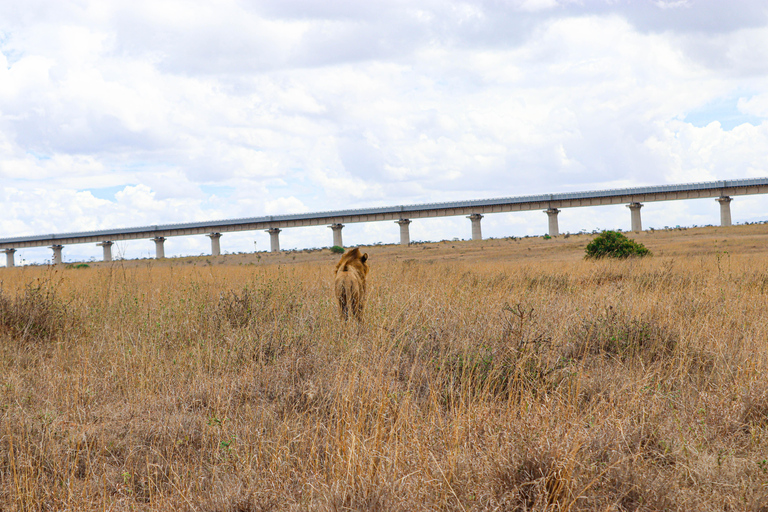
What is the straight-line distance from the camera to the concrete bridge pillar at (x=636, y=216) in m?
68.4

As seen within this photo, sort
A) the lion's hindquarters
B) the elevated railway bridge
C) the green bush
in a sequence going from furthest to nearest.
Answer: the elevated railway bridge, the green bush, the lion's hindquarters

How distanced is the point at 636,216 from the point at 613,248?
49.5 m

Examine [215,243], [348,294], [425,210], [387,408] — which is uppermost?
[425,210]

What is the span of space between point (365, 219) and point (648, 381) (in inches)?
3033

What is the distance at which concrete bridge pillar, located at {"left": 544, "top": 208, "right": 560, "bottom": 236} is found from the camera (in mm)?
71069

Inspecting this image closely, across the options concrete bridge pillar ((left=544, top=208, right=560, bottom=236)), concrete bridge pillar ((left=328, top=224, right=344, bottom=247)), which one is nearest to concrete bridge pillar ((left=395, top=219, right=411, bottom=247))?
concrete bridge pillar ((left=328, top=224, right=344, bottom=247))

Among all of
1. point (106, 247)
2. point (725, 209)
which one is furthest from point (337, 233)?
point (725, 209)

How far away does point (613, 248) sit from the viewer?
25.4m

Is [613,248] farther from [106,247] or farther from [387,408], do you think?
[106,247]

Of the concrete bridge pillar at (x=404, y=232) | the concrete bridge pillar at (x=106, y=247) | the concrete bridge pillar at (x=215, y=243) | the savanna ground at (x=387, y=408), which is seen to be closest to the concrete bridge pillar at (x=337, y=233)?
the concrete bridge pillar at (x=404, y=232)

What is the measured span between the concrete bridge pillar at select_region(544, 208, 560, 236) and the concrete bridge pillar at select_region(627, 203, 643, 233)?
9.53 metres

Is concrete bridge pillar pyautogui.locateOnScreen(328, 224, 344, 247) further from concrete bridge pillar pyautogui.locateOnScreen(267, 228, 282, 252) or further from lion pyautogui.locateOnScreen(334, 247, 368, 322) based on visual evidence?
lion pyautogui.locateOnScreen(334, 247, 368, 322)

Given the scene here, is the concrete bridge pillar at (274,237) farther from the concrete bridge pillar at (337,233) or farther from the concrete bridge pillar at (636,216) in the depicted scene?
the concrete bridge pillar at (636,216)

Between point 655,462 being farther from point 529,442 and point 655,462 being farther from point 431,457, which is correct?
point 431,457
